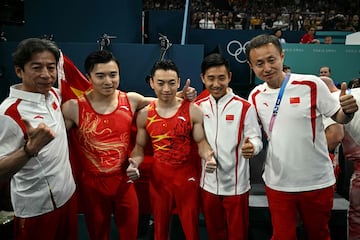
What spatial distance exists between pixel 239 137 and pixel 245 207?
1.83ft

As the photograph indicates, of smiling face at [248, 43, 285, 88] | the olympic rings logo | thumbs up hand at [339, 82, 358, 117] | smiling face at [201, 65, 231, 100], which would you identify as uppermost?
the olympic rings logo

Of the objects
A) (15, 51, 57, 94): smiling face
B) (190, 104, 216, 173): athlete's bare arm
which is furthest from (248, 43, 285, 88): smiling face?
(15, 51, 57, 94): smiling face

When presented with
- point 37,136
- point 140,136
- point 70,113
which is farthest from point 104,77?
point 37,136

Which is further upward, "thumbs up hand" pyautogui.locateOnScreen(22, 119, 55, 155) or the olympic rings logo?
the olympic rings logo

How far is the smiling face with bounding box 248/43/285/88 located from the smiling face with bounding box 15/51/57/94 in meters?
1.37

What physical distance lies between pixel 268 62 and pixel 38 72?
152cm

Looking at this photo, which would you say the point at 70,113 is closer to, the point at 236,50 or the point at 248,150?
the point at 248,150

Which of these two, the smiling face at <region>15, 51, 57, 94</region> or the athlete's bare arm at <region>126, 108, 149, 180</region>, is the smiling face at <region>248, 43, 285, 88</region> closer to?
the athlete's bare arm at <region>126, 108, 149, 180</region>

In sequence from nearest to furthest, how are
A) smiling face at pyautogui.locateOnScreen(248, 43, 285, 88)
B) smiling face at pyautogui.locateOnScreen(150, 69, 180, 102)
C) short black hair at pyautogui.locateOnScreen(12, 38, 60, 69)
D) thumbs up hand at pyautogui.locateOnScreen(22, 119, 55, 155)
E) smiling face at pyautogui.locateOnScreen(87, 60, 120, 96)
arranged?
thumbs up hand at pyautogui.locateOnScreen(22, 119, 55, 155), short black hair at pyautogui.locateOnScreen(12, 38, 60, 69), smiling face at pyautogui.locateOnScreen(248, 43, 285, 88), smiling face at pyautogui.locateOnScreen(87, 60, 120, 96), smiling face at pyautogui.locateOnScreen(150, 69, 180, 102)

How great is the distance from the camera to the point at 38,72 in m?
2.15

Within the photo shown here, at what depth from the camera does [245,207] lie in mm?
2730

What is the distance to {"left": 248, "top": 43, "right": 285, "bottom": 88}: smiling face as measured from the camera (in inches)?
94.8

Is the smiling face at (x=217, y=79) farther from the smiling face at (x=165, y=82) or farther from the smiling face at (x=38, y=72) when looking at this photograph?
the smiling face at (x=38, y=72)

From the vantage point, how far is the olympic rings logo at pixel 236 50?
25.8 ft
